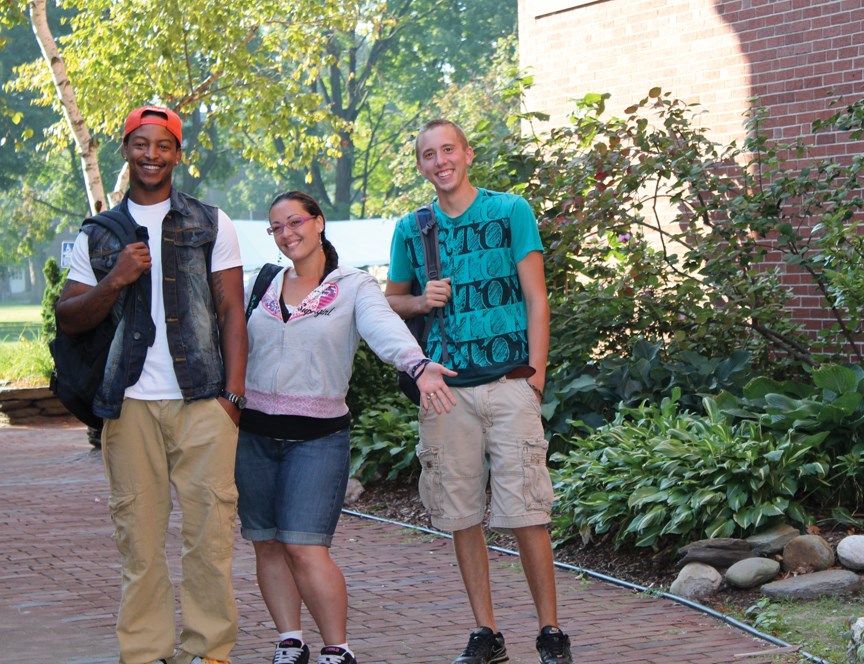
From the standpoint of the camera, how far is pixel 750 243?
8320 millimetres

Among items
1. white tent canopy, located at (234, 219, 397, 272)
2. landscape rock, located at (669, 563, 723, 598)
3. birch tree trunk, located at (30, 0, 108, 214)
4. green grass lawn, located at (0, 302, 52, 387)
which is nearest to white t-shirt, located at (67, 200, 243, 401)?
landscape rock, located at (669, 563, 723, 598)

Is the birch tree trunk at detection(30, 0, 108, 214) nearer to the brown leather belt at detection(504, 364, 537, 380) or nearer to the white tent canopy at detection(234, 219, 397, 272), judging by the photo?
the brown leather belt at detection(504, 364, 537, 380)

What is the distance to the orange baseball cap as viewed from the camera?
420 centimetres

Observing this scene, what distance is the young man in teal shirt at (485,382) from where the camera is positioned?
173 inches

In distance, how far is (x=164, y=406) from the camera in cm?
417

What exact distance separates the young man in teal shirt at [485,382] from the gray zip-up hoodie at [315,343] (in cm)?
28

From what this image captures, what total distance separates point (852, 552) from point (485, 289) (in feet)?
7.77

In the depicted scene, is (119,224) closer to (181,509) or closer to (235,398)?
(235,398)

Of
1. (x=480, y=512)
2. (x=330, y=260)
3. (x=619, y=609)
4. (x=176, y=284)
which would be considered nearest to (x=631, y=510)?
(x=619, y=609)

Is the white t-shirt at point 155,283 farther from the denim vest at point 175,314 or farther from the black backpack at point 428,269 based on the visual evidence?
the black backpack at point 428,269

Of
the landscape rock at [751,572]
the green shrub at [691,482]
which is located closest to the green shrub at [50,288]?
the green shrub at [691,482]

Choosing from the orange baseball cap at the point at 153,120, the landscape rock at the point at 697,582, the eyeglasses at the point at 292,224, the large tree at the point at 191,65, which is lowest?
the landscape rock at the point at 697,582

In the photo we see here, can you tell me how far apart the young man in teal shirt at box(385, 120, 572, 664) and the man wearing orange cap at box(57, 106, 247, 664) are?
75 centimetres

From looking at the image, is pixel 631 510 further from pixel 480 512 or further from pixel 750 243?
pixel 750 243
